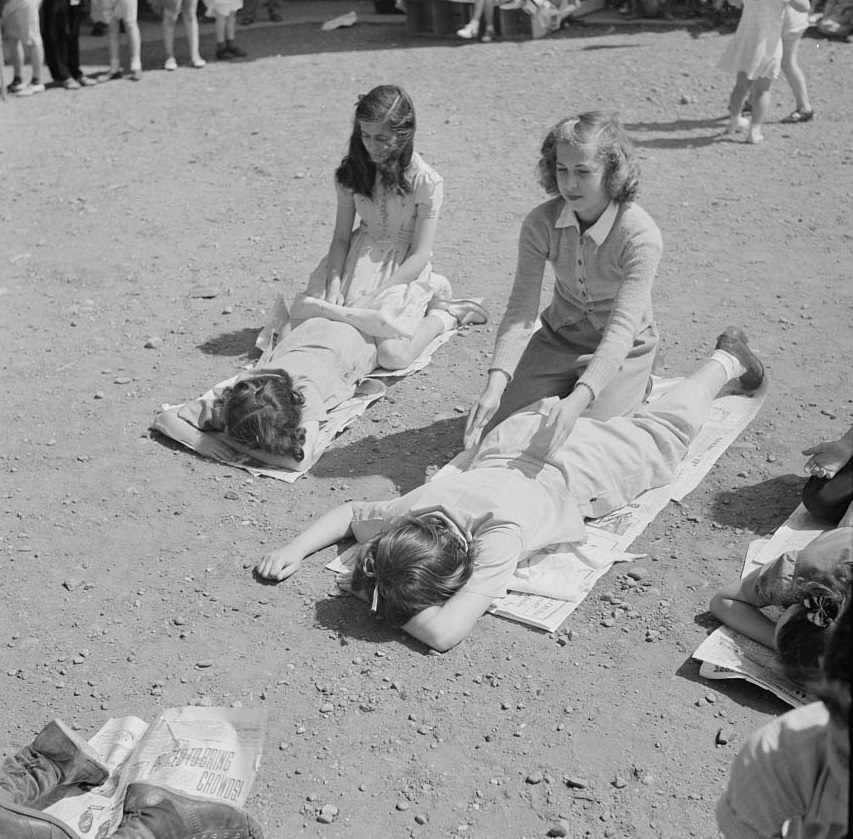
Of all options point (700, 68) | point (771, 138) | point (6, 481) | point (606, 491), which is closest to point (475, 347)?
point (606, 491)

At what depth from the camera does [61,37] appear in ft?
35.9

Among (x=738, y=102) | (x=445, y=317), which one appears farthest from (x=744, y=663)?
(x=738, y=102)

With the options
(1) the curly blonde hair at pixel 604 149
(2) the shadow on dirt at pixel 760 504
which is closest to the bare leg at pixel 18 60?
(1) the curly blonde hair at pixel 604 149

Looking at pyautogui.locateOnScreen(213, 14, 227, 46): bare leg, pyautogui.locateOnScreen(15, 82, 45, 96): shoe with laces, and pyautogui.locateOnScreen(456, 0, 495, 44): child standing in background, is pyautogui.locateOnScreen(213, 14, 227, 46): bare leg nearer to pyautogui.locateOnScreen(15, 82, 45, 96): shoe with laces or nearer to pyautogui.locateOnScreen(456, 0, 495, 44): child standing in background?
pyautogui.locateOnScreen(15, 82, 45, 96): shoe with laces

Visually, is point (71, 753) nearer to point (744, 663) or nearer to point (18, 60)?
point (744, 663)

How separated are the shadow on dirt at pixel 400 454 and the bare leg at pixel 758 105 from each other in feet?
13.7

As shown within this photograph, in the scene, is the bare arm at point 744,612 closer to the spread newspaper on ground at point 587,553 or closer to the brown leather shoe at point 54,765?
the spread newspaper on ground at point 587,553

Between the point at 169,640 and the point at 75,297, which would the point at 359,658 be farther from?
the point at 75,297

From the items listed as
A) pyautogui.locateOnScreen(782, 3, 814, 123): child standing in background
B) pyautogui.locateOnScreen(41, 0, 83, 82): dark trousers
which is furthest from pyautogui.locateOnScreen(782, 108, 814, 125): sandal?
pyautogui.locateOnScreen(41, 0, 83, 82): dark trousers

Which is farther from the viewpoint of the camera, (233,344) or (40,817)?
(233,344)

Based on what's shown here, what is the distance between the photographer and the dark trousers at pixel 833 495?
4.16 m

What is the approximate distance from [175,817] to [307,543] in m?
1.43

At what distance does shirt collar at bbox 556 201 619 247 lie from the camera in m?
4.46

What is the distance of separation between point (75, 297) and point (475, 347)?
2.32 metres
